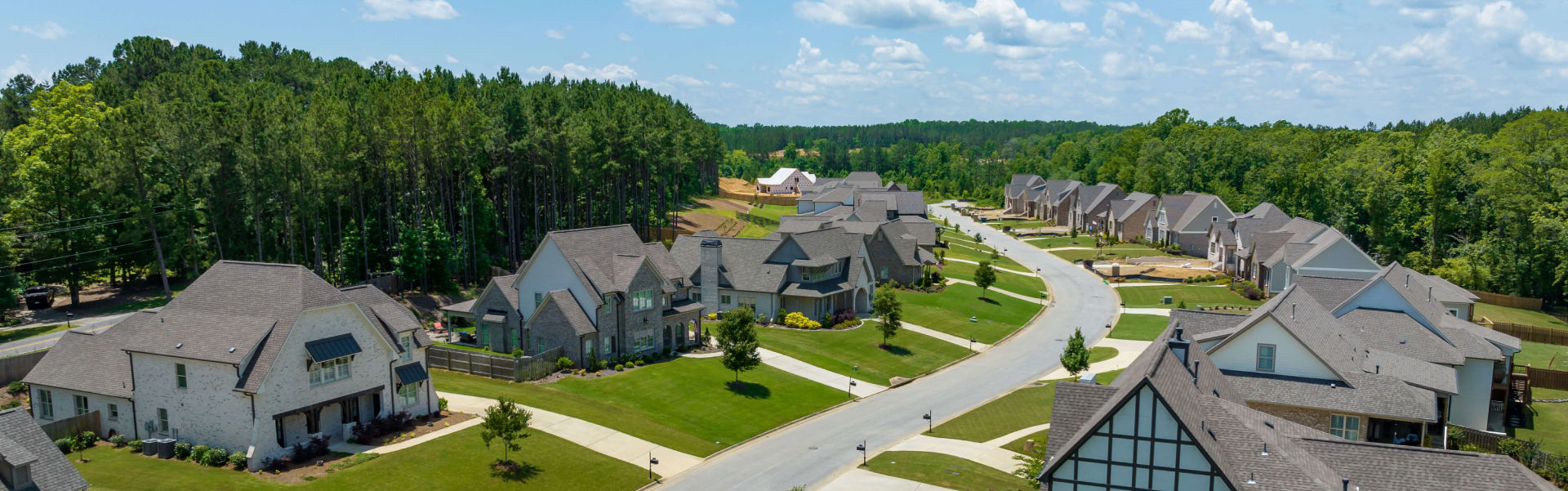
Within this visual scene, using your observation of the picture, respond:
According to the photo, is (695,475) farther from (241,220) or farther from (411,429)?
(241,220)

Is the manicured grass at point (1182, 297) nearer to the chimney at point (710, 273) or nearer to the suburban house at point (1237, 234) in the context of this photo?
the suburban house at point (1237, 234)

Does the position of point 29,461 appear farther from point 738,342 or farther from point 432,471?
point 738,342

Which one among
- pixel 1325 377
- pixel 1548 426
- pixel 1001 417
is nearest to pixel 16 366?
pixel 1001 417

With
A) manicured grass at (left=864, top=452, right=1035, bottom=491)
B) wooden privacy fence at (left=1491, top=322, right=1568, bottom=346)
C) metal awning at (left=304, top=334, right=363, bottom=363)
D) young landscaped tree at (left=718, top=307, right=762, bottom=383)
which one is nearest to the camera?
manicured grass at (left=864, top=452, right=1035, bottom=491)

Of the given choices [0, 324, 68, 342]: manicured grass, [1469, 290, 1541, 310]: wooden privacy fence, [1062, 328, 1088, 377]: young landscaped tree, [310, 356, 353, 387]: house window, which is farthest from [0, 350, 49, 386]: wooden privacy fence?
[1469, 290, 1541, 310]: wooden privacy fence

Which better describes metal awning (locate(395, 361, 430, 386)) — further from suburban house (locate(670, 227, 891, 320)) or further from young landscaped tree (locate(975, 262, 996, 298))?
young landscaped tree (locate(975, 262, 996, 298))

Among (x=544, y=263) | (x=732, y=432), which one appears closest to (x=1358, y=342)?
(x=732, y=432)
